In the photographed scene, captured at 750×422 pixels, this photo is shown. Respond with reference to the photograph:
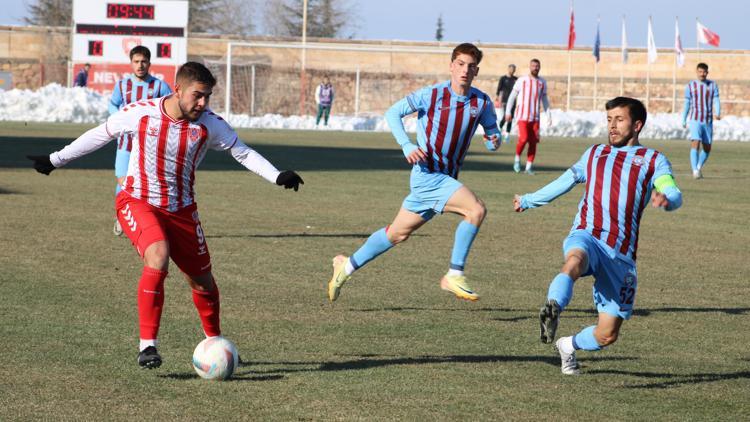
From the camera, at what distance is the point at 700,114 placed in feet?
79.8

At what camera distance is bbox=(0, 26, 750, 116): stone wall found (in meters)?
62.0

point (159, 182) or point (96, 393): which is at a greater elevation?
point (159, 182)

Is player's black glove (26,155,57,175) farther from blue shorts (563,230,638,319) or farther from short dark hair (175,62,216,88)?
blue shorts (563,230,638,319)

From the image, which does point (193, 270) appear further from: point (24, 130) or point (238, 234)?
point (24, 130)

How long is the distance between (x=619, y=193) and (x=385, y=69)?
59.0 metres

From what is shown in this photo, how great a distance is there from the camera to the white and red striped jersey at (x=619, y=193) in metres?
6.70

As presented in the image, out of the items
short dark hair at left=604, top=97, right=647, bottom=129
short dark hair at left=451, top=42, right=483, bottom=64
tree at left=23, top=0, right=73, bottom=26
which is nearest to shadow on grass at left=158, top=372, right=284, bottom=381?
short dark hair at left=604, top=97, right=647, bottom=129

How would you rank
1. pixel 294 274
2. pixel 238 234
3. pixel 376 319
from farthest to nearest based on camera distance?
pixel 238 234 < pixel 294 274 < pixel 376 319

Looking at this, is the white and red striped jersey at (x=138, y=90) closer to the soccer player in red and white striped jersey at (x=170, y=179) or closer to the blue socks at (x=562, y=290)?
the soccer player in red and white striped jersey at (x=170, y=179)

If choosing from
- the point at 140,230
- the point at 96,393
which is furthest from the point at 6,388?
the point at 140,230

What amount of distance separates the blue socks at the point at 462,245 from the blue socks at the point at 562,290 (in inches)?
115

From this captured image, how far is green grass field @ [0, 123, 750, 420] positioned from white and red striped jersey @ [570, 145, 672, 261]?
2.85ft

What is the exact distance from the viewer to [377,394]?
644 cm

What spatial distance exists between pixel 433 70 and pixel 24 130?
110 ft
